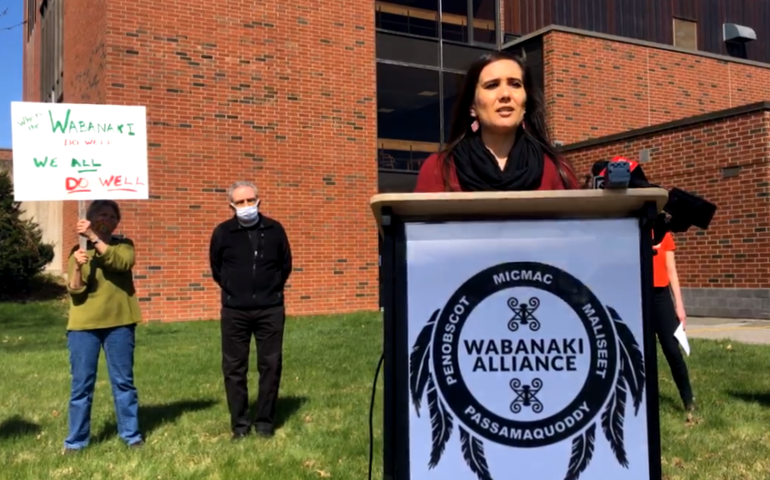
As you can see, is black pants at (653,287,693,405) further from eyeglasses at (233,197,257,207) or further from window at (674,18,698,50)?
window at (674,18,698,50)

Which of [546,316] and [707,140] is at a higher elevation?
[707,140]

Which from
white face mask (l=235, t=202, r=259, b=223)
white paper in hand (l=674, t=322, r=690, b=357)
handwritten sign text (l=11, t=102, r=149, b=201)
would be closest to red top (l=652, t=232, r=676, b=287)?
white paper in hand (l=674, t=322, r=690, b=357)

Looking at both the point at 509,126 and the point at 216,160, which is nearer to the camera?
the point at 509,126

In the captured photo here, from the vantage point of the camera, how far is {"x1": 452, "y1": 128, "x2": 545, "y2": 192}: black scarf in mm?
2123

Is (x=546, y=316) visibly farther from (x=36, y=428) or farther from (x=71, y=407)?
(x=36, y=428)

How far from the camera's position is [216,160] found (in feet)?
43.8

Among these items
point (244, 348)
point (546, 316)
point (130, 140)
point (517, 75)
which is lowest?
point (244, 348)

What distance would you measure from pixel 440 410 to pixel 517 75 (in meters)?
1.03

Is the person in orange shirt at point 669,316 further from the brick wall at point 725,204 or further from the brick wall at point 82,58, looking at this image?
the brick wall at point 82,58

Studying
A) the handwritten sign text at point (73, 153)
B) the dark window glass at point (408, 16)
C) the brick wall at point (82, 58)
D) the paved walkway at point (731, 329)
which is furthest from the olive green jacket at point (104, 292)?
the dark window glass at point (408, 16)

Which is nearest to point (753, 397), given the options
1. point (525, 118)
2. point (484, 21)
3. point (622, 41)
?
point (525, 118)

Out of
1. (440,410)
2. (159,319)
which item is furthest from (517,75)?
(159,319)

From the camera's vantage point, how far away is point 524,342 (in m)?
1.88

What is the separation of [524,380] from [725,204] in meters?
12.0
